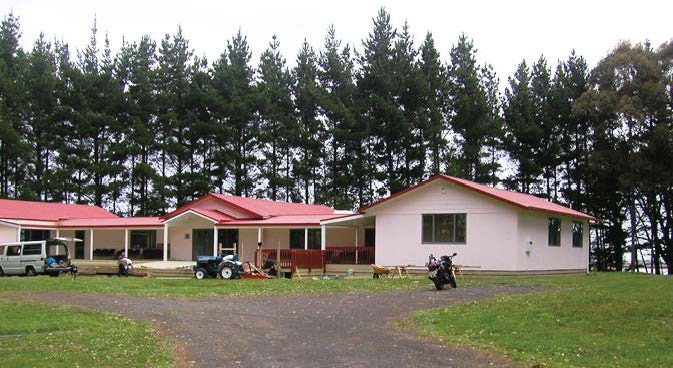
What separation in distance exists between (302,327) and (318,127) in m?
38.9

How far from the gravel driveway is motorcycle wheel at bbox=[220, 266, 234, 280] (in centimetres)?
873

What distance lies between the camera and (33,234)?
4312 centimetres

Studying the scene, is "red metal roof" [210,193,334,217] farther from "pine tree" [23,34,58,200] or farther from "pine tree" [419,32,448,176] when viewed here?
"pine tree" [23,34,58,200]

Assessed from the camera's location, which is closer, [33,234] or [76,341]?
[76,341]

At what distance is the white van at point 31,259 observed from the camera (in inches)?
1288

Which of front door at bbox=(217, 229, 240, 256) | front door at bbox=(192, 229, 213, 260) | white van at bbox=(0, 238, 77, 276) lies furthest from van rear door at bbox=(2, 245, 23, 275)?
front door at bbox=(217, 229, 240, 256)

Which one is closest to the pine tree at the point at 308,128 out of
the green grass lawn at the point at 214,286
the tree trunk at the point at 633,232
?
the tree trunk at the point at 633,232

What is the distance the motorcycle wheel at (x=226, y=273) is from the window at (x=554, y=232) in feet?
45.3

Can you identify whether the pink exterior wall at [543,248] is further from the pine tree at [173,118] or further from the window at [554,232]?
the pine tree at [173,118]

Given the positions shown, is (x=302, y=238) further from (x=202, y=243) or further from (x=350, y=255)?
(x=202, y=243)

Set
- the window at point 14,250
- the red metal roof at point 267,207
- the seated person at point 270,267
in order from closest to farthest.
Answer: the seated person at point 270,267, the window at point 14,250, the red metal roof at point 267,207

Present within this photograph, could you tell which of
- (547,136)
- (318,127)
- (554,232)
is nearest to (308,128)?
(318,127)

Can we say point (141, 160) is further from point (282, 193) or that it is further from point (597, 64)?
point (597, 64)

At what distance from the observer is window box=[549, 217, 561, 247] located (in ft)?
101
